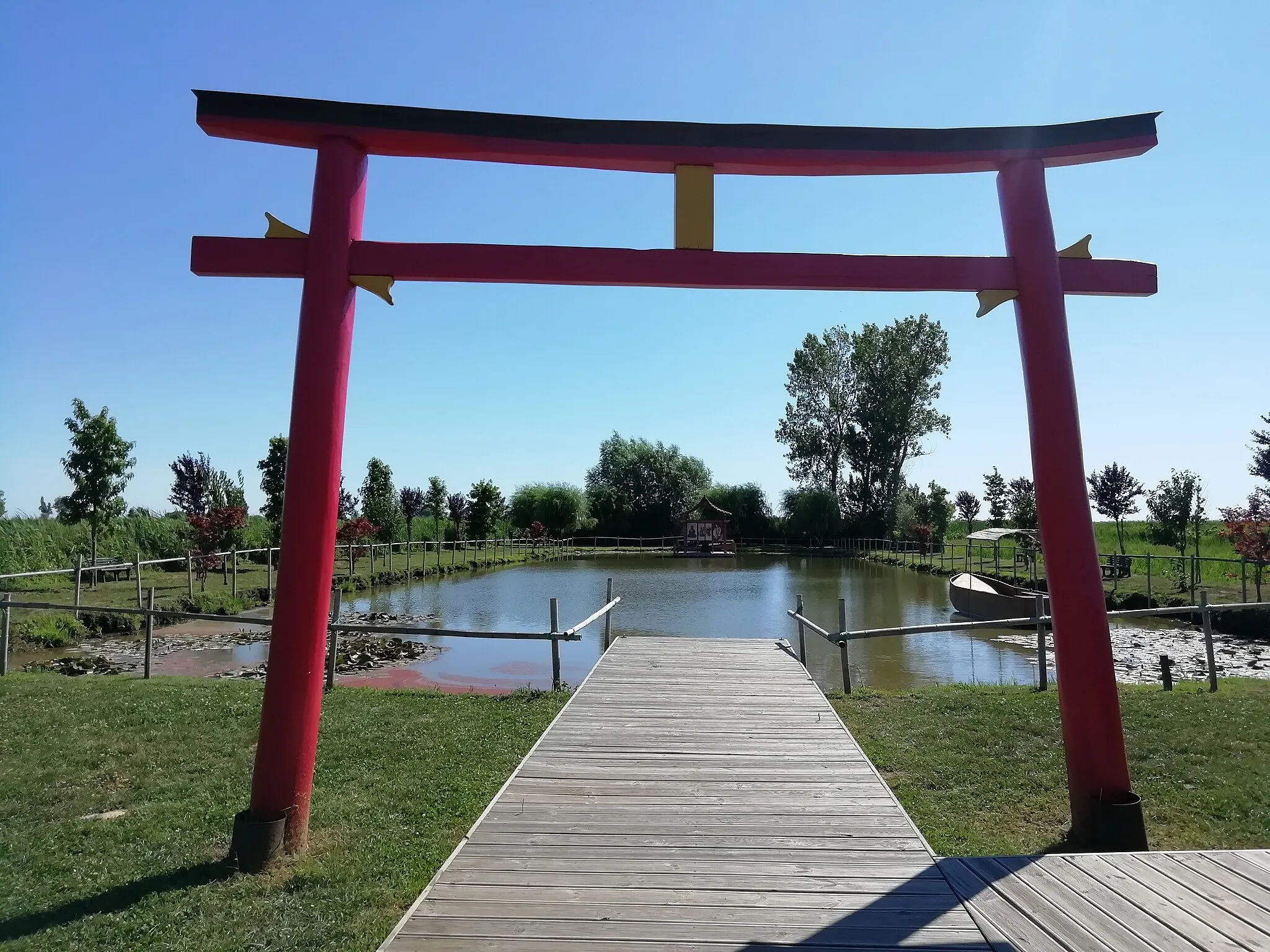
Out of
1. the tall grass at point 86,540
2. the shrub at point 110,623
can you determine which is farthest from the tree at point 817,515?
the shrub at point 110,623

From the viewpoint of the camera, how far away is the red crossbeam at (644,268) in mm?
4191

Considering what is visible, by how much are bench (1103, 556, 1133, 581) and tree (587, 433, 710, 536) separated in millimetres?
29871

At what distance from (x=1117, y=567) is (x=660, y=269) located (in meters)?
20.3

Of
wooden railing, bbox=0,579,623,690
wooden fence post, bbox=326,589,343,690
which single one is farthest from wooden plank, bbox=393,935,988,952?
wooden fence post, bbox=326,589,343,690

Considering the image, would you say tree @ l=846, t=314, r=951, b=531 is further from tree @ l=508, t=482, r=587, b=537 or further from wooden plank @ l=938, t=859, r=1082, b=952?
wooden plank @ l=938, t=859, r=1082, b=952

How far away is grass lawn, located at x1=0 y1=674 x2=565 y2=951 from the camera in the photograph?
10.8 feet

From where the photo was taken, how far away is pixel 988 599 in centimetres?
1758

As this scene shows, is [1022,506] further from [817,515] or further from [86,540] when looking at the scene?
[86,540]

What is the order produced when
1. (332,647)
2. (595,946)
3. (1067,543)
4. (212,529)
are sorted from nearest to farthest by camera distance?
(595,946), (1067,543), (332,647), (212,529)

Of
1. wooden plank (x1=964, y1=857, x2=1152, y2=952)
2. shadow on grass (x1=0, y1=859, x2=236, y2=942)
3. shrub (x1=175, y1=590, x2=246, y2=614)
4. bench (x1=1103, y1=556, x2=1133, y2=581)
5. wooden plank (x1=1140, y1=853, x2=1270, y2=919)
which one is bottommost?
shadow on grass (x1=0, y1=859, x2=236, y2=942)

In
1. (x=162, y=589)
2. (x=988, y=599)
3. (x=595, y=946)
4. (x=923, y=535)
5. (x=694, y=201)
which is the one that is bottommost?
(x=595, y=946)

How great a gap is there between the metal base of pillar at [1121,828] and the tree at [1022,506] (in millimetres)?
29042

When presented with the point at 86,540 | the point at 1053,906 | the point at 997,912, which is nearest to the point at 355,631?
the point at 997,912

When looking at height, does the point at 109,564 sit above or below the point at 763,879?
above
